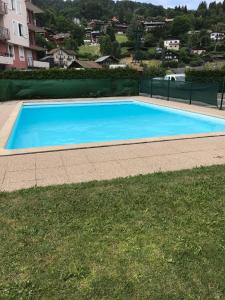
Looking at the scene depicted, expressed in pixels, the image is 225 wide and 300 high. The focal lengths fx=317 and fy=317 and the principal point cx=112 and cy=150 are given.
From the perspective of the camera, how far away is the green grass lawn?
2791mm

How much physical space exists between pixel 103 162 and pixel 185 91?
1331cm

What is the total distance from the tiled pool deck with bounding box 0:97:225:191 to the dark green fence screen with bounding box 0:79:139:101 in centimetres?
1501

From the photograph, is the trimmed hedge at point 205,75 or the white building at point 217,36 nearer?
the trimmed hedge at point 205,75

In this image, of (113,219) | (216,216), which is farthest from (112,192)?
(216,216)

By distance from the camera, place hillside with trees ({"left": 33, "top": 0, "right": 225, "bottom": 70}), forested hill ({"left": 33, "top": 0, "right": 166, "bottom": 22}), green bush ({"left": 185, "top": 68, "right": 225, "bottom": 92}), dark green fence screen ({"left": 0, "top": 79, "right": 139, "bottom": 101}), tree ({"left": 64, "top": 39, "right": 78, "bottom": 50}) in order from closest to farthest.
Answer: dark green fence screen ({"left": 0, "top": 79, "right": 139, "bottom": 101}) → green bush ({"left": 185, "top": 68, "right": 225, "bottom": 92}) → tree ({"left": 64, "top": 39, "right": 78, "bottom": 50}) → hillside with trees ({"left": 33, "top": 0, "right": 225, "bottom": 70}) → forested hill ({"left": 33, "top": 0, "right": 166, "bottom": 22})

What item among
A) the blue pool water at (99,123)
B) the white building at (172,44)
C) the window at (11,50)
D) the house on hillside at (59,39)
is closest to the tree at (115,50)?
the house on hillside at (59,39)

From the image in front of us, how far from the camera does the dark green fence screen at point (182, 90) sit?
1630 cm

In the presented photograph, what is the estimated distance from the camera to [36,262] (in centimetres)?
313

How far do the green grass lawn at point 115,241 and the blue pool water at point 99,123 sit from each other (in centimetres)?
570

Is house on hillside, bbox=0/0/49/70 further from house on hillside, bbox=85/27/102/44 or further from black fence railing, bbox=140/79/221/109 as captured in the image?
house on hillside, bbox=85/27/102/44

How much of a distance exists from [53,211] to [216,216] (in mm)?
2098

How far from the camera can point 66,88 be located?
2225 cm

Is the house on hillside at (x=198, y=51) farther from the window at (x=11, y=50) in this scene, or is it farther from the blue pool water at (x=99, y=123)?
the blue pool water at (x=99, y=123)

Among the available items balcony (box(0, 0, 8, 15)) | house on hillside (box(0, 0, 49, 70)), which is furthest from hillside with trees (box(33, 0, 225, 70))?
balcony (box(0, 0, 8, 15))
